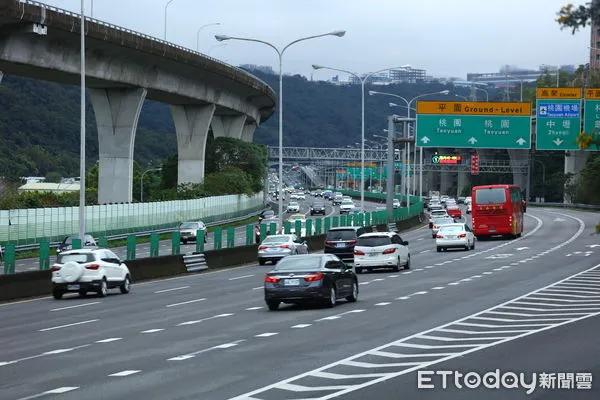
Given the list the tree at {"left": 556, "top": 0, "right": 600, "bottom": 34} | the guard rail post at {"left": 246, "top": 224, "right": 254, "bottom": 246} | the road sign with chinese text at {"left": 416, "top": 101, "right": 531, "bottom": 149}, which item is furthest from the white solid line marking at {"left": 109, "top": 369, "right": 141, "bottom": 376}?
the road sign with chinese text at {"left": 416, "top": 101, "right": 531, "bottom": 149}

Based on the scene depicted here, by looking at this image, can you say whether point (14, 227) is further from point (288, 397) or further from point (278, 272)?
point (288, 397)

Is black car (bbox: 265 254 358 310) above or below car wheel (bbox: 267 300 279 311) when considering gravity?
above

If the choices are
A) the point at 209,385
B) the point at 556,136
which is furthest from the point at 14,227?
the point at 209,385

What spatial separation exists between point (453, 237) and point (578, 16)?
50795 mm

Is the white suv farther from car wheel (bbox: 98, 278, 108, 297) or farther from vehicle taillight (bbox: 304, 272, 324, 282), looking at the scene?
vehicle taillight (bbox: 304, 272, 324, 282)

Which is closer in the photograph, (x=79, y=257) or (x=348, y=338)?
(x=348, y=338)

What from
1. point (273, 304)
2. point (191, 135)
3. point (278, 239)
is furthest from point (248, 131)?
point (273, 304)

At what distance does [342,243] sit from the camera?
2141 inches

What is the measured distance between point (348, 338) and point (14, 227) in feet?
133

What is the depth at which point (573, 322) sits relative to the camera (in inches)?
939

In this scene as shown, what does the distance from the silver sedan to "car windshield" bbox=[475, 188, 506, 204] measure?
18333 millimetres

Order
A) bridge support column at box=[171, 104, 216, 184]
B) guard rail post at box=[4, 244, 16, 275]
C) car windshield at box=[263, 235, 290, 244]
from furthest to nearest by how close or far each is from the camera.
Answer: bridge support column at box=[171, 104, 216, 184]
car windshield at box=[263, 235, 290, 244]
guard rail post at box=[4, 244, 16, 275]

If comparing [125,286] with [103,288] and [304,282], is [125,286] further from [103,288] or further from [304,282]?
[304,282]

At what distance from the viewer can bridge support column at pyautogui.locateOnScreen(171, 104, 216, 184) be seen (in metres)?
91.4
